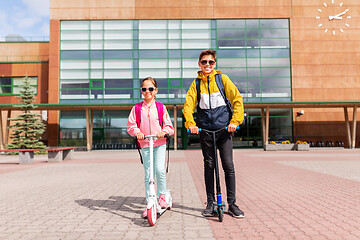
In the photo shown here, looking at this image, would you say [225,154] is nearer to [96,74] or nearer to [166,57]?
[166,57]

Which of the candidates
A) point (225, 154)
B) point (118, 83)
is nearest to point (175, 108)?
point (118, 83)

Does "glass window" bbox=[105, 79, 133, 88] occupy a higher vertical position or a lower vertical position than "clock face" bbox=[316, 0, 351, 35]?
lower

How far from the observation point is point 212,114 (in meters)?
4.11

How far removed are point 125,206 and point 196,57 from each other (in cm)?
2528

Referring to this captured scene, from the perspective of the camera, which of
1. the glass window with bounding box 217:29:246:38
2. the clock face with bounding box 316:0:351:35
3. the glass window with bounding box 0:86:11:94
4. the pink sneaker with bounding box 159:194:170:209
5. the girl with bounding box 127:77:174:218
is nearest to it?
the girl with bounding box 127:77:174:218

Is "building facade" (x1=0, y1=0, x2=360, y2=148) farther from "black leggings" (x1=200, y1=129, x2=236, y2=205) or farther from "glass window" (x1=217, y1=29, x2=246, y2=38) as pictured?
"black leggings" (x1=200, y1=129, x2=236, y2=205)

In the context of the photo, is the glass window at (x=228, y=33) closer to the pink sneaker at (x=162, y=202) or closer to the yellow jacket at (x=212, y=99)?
the yellow jacket at (x=212, y=99)

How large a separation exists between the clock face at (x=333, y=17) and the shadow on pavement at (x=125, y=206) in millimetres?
30236

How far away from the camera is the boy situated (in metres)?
4.11

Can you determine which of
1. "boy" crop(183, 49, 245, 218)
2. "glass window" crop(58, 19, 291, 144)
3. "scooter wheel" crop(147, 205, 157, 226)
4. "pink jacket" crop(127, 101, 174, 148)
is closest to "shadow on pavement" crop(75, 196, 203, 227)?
"scooter wheel" crop(147, 205, 157, 226)

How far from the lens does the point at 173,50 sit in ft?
95.2

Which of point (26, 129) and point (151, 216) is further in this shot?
point (26, 129)

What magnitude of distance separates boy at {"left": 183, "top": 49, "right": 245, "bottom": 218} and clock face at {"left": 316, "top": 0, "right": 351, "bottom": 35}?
98.4ft

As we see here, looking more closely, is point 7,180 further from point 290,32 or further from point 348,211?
point 290,32
